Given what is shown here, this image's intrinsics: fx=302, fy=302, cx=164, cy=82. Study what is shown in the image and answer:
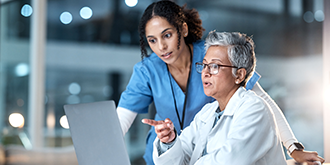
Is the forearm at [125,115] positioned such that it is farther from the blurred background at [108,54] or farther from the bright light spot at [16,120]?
the bright light spot at [16,120]

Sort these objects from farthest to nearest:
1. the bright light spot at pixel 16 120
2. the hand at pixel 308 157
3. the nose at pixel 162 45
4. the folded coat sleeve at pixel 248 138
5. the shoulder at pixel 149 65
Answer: the bright light spot at pixel 16 120 → the shoulder at pixel 149 65 → the nose at pixel 162 45 → the hand at pixel 308 157 → the folded coat sleeve at pixel 248 138

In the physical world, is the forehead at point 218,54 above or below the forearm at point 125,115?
above

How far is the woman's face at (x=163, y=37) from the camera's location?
147cm

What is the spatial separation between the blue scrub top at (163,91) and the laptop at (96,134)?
801 millimetres

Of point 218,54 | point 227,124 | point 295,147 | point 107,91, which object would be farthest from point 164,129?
point 107,91

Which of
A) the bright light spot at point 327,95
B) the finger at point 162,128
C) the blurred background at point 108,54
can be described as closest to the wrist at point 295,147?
the finger at point 162,128

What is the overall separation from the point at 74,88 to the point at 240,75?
229 cm

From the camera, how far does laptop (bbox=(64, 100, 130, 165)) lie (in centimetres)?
79

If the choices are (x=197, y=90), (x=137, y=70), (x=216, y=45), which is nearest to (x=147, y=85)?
(x=137, y=70)

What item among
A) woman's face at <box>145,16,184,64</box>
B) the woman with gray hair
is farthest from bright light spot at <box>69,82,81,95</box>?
the woman with gray hair

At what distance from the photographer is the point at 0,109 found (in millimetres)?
3018

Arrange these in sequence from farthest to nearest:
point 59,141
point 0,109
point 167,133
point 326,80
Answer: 1. point 59,141
2. point 0,109
3. point 326,80
4. point 167,133

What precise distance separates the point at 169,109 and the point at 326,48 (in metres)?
1.51

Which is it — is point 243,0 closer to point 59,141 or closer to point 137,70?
point 137,70
